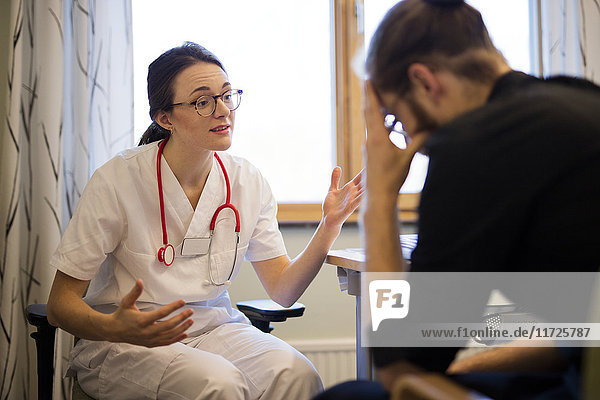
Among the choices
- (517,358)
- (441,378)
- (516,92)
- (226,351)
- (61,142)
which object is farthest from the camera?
(61,142)

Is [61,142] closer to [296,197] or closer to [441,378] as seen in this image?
[296,197]

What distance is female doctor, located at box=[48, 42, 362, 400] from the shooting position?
4.47 ft

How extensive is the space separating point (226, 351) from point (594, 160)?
3.43 feet

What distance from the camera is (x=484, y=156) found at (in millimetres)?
714

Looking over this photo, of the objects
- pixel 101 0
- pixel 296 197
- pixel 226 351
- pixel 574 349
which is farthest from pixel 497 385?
pixel 101 0

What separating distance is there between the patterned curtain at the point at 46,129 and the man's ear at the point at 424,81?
1.57 metres

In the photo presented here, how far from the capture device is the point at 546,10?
7.81 feet

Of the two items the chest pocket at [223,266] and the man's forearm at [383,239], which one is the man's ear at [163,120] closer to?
the chest pocket at [223,266]

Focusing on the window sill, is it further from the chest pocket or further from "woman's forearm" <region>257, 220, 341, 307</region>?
the chest pocket

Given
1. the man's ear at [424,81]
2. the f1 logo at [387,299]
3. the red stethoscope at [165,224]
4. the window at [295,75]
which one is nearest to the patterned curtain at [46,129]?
the window at [295,75]

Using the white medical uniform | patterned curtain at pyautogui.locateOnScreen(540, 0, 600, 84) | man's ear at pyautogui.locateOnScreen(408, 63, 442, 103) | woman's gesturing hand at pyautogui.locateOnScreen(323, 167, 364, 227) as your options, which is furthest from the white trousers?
patterned curtain at pyautogui.locateOnScreen(540, 0, 600, 84)

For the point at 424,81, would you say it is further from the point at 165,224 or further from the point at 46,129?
the point at 46,129

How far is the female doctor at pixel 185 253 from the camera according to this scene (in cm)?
136

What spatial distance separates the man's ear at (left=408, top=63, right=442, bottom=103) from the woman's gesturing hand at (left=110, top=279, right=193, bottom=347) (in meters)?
0.63
